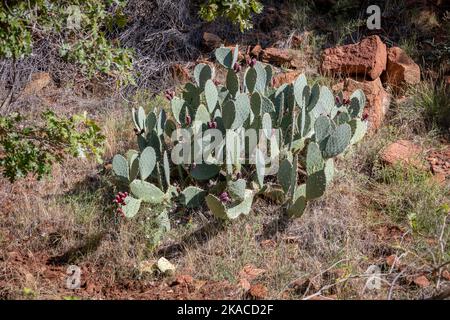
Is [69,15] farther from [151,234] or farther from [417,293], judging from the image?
[417,293]

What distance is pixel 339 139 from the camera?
424 cm

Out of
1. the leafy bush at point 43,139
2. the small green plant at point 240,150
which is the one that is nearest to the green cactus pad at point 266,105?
the small green plant at point 240,150

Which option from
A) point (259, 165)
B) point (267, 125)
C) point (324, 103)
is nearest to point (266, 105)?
point (267, 125)

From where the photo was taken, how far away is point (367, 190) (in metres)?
4.64

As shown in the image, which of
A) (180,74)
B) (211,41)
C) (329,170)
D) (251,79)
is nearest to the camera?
(329,170)

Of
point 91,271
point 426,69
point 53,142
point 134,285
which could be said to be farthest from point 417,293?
point 426,69

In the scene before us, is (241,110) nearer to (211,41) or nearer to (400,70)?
(400,70)

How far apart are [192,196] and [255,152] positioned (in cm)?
51

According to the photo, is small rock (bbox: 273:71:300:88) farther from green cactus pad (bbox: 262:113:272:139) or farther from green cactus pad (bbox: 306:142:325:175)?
green cactus pad (bbox: 306:142:325:175)

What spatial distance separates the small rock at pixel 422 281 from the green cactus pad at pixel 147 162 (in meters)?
1.80

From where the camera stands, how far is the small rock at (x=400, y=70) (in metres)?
5.85

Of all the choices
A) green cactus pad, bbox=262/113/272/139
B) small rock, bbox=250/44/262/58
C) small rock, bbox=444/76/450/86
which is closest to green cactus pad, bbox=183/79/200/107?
green cactus pad, bbox=262/113/272/139

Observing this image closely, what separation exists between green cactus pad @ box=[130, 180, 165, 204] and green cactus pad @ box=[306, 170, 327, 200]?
38.6 inches

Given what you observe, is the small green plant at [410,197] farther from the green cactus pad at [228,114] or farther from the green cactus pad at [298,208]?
the green cactus pad at [228,114]
